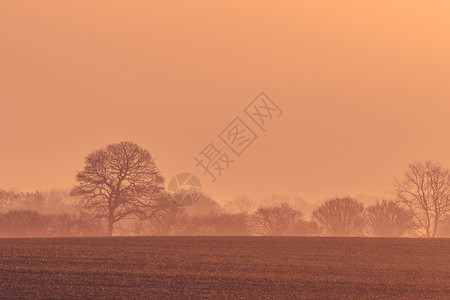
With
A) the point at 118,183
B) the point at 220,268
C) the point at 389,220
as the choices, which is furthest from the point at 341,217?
the point at 220,268

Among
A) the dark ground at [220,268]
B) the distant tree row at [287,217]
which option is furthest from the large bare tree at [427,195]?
the dark ground at [220,268]

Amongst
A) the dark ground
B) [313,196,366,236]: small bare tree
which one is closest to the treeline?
[313,196,366,236]: small bare tree

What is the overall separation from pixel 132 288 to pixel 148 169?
4497 cm

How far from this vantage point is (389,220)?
9250 cm

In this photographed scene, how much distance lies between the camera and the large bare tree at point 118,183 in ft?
238

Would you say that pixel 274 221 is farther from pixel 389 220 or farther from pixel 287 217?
pixel 389 220

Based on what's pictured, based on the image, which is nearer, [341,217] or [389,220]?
[341,217]

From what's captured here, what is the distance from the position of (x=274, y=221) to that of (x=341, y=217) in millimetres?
11438

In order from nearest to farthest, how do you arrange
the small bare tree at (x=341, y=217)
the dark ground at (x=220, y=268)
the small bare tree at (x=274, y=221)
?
the dark ground at (x=220, y=268), the small bare tree at (x=341, y=217), the small bare tree at (x=274, y=221)

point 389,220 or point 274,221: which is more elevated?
point 389,220

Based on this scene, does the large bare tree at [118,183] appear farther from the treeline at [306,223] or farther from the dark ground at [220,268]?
the dark ground at [220,268]

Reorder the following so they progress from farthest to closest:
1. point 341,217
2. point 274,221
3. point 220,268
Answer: point 274,221, point 341,217, point 220,268

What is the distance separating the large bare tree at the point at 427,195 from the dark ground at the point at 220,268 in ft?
121

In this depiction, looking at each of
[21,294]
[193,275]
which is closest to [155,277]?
[193,275]
